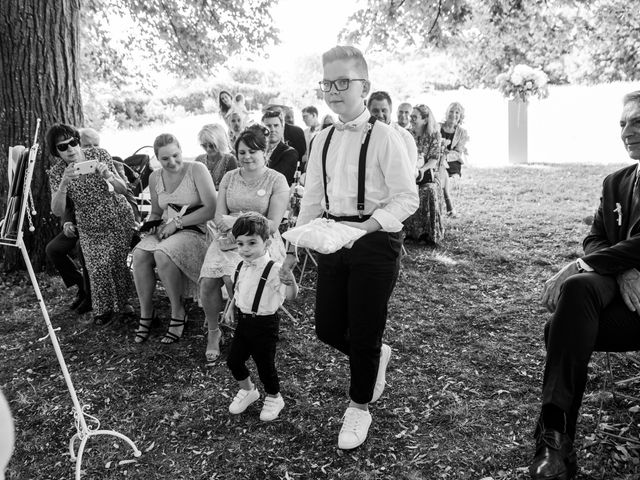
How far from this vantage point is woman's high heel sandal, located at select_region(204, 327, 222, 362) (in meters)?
Result: 3.92

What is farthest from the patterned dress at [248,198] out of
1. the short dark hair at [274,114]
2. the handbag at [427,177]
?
the handbag at [427,177]

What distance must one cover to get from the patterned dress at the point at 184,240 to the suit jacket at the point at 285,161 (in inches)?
46.3

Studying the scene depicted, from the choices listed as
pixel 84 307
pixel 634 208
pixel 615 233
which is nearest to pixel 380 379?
pixel 615 233

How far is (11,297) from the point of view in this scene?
551 cm

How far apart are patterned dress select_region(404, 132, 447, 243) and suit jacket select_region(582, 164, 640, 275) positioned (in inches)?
150

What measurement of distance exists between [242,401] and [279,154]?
2.81 m

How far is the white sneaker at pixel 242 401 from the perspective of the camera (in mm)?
3234

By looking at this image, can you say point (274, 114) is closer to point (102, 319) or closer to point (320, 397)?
point (102, 319)

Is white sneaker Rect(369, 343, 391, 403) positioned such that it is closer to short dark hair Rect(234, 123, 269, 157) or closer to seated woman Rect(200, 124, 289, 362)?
seated woman Rect(200, 124, 289, 362)

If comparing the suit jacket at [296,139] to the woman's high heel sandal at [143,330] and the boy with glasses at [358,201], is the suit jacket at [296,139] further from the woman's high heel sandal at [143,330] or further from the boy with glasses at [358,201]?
the boy with glasses at [358,201]

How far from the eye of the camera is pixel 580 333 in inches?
→ 92.1

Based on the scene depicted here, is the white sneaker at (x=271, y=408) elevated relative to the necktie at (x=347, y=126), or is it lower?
lower

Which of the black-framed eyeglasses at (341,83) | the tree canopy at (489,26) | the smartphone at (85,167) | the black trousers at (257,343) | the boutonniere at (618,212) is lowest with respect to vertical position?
the black trousers at (257,343)

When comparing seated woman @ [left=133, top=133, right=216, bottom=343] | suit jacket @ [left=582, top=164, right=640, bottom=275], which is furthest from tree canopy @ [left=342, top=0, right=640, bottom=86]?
suit jacket @ [left=582, top=164, right=640, bottom=275]
